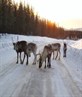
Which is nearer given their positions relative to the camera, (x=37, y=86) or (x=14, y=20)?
(x=37, y=86)

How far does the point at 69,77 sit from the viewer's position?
43.6 ft

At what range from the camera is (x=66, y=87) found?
35.8 feet

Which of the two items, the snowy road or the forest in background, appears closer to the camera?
the snowy road

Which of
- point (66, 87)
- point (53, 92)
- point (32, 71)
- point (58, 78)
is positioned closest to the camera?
point (53, 92)

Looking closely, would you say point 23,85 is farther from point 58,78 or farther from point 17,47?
point 17,47

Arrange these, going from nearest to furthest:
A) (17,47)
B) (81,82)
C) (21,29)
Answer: (81,82) → (17,47) → (21,29)

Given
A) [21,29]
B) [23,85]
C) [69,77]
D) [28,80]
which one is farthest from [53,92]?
[21,29]

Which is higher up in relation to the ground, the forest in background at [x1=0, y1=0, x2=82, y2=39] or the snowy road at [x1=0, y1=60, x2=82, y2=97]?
the forest in background at [x1=0, y1=0, x2=82, y2=39]

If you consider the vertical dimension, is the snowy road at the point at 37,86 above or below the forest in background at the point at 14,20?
below

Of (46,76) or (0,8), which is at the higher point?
(0,8)

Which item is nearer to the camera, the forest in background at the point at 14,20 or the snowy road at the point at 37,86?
the snowy road at the point at 37,86

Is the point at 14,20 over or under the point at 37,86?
over

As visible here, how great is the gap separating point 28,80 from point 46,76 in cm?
157

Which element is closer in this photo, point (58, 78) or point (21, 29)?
point (58, 78)
